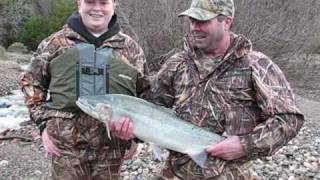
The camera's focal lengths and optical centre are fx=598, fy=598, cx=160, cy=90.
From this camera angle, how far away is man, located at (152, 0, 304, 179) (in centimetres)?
374

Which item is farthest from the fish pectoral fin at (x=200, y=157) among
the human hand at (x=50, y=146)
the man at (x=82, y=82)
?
the human hand at (x=50, y=146)

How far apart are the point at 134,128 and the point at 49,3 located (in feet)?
158

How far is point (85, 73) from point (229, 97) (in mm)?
1197

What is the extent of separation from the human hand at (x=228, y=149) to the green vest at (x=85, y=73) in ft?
3.39

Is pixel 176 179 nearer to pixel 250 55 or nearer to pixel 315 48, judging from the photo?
pixel 250 55

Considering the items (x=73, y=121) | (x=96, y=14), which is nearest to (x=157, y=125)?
(x=73, y=121)

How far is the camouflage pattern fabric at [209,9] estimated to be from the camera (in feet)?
12.4

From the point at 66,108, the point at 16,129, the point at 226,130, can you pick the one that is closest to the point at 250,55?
the point at 226,130

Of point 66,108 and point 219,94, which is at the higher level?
point 219,94

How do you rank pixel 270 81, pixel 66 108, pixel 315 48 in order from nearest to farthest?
pixel 270 81 → pixel 66 108 → pixel 315 48

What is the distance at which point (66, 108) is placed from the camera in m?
4.52

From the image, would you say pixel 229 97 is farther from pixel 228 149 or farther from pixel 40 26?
pixel 40 26

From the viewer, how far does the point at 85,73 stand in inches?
176

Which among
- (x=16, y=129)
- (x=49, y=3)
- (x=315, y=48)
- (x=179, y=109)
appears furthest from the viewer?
(x=49, y=3)
